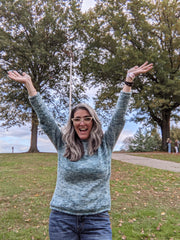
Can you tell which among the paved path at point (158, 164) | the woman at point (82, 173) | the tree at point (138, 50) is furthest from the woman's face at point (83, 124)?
the tree at point (138, 50)

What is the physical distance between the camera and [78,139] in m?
2.33

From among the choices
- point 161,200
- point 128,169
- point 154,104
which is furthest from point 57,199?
point 154,104

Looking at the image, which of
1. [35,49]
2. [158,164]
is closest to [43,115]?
[158,164]

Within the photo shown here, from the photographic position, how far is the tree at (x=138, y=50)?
2217cm

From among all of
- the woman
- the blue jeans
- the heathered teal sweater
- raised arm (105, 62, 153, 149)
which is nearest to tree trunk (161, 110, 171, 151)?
raised arm (105, 62, 153, 149)

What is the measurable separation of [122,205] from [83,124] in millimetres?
5458

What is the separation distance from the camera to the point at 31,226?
5656 mm

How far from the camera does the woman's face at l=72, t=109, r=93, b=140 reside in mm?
2299

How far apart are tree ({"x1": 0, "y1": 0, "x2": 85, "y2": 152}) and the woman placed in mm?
20001

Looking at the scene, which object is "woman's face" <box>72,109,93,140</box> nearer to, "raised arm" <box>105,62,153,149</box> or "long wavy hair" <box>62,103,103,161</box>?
"long wavy hair" <box>62,103,103,161</box>

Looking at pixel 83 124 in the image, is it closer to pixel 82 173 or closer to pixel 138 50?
pixel 82 173

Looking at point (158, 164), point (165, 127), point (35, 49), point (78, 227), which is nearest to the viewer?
point (78, 227)

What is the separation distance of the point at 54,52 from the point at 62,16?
3630mm

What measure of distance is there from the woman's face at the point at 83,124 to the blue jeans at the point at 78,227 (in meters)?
0.73
